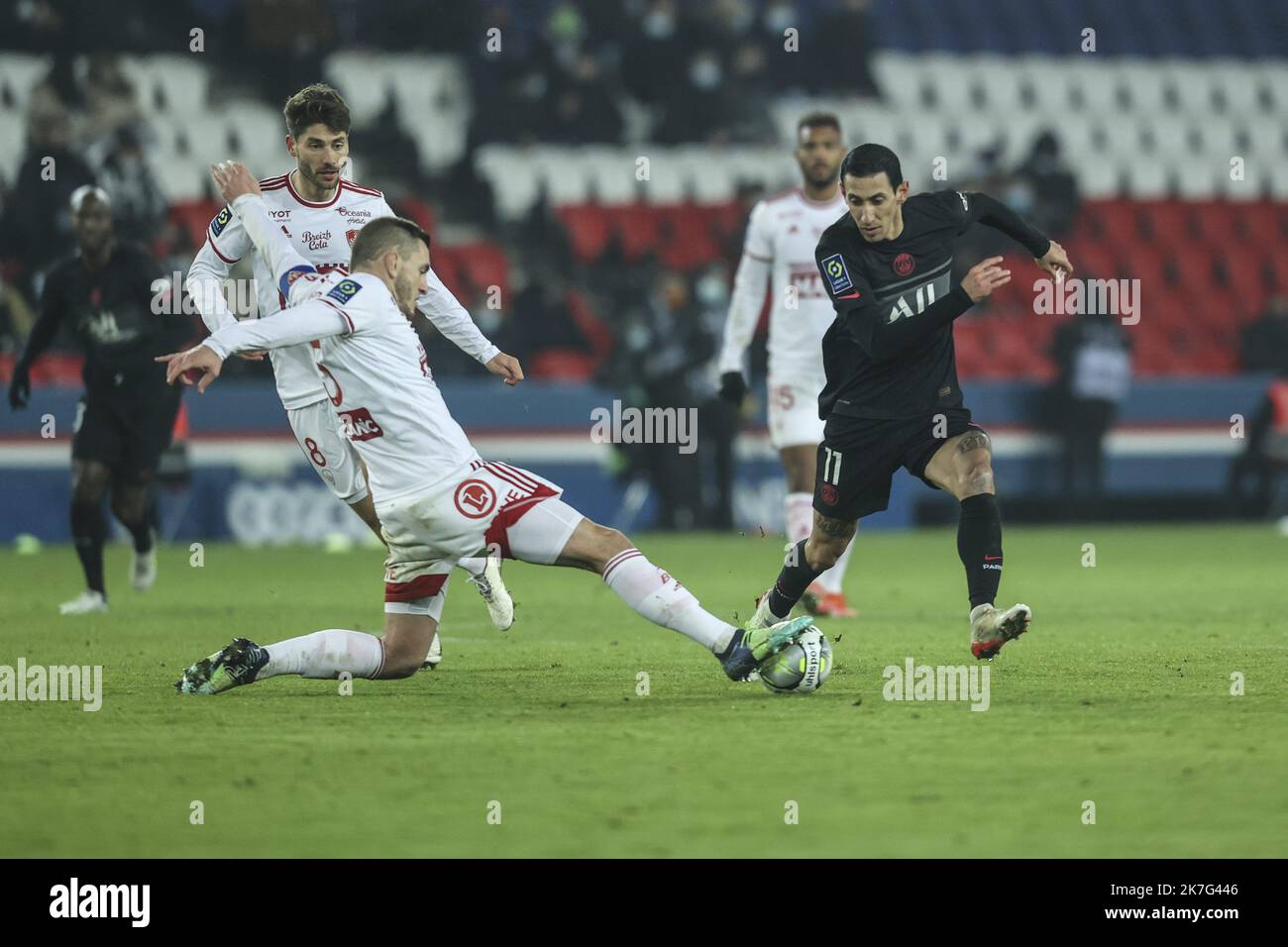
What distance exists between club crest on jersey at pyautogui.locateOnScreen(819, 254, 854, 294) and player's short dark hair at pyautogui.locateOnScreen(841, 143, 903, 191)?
0.35 meters

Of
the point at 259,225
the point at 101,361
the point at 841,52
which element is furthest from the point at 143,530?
the point at 841,52

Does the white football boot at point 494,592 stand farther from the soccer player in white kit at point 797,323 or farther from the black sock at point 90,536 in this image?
the black sock at point 90,536

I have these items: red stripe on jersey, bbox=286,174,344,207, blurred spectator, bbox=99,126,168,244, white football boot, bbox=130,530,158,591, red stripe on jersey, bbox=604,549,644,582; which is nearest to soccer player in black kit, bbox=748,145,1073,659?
red stripe on jersey, bbox=604,549,644,582

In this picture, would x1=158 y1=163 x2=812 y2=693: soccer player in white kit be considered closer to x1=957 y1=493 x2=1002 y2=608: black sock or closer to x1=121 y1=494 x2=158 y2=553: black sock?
x1=957 y1=493 x2=1002 y2=608: black sock

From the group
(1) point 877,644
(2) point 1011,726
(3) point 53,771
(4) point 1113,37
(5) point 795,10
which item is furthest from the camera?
(4) point 1113,37

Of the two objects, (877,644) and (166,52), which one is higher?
(166,52)

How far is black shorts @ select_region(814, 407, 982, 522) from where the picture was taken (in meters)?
7.75

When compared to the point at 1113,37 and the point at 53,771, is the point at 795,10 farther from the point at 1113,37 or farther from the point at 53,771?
the point at 53,771

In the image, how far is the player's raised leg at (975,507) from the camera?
7.36m

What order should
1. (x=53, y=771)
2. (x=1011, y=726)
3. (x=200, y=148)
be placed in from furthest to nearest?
(x=200, y=148), (x=1011, y=726), (x=53, y=771)

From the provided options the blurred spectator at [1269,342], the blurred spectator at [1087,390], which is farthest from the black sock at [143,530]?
the blurred spectator at [1269,342]

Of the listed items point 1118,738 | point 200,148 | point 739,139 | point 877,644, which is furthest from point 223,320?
point 739,139

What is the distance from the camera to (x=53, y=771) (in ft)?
18.7

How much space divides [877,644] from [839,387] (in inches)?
58.7
